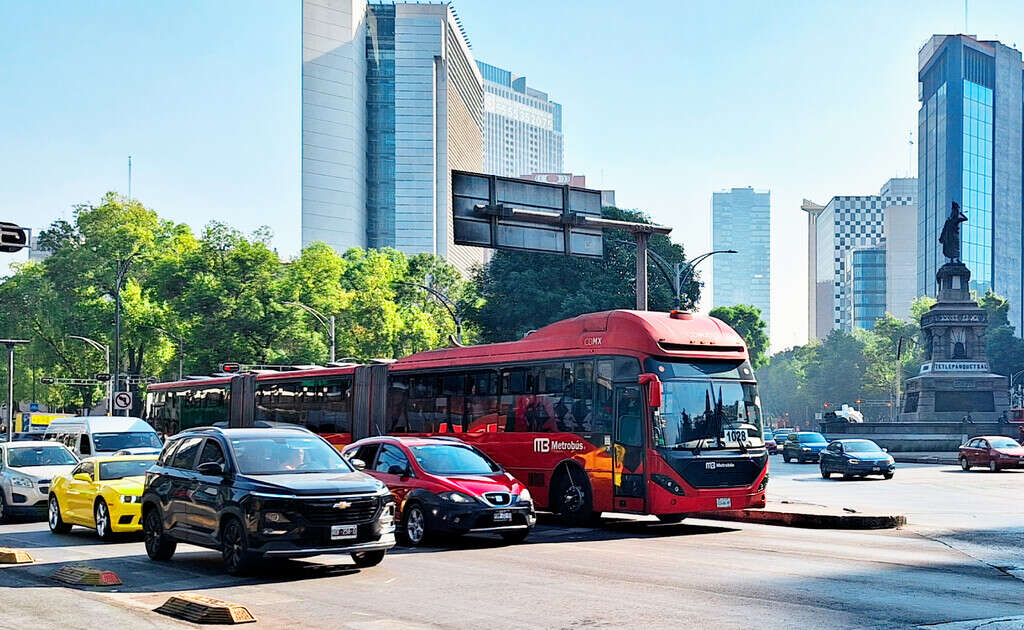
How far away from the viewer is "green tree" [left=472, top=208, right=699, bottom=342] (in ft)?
228

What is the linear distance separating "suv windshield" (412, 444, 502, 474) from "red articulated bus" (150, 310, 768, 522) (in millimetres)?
2530

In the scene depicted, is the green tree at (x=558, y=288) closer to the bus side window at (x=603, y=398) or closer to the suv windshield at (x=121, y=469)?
the bus side window at (x=603, y=398)

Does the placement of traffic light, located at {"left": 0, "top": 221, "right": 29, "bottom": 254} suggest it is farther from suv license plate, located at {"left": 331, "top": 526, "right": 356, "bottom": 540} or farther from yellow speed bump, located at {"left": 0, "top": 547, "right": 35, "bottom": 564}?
suv license plate, located at {"left": 331, "top": 526, "right": 356, "bottom": 540}

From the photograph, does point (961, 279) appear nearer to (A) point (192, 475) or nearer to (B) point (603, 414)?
(B) point (603, 414)

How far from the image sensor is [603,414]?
20.9 m

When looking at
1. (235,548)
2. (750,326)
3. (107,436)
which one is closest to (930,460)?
(750,326)

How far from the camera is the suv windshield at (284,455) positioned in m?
14.7

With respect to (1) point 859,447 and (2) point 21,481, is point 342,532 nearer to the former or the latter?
(2) point 21,481

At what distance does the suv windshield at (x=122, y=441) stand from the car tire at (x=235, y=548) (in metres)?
13.0

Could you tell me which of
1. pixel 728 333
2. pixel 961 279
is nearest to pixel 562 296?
pixel 961 279

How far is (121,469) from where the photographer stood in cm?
1970

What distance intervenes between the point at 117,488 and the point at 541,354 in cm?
797

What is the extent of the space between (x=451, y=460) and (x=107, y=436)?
36.3ft

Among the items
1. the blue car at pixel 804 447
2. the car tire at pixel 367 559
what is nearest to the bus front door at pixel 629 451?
the car tire at pixel 367 559
